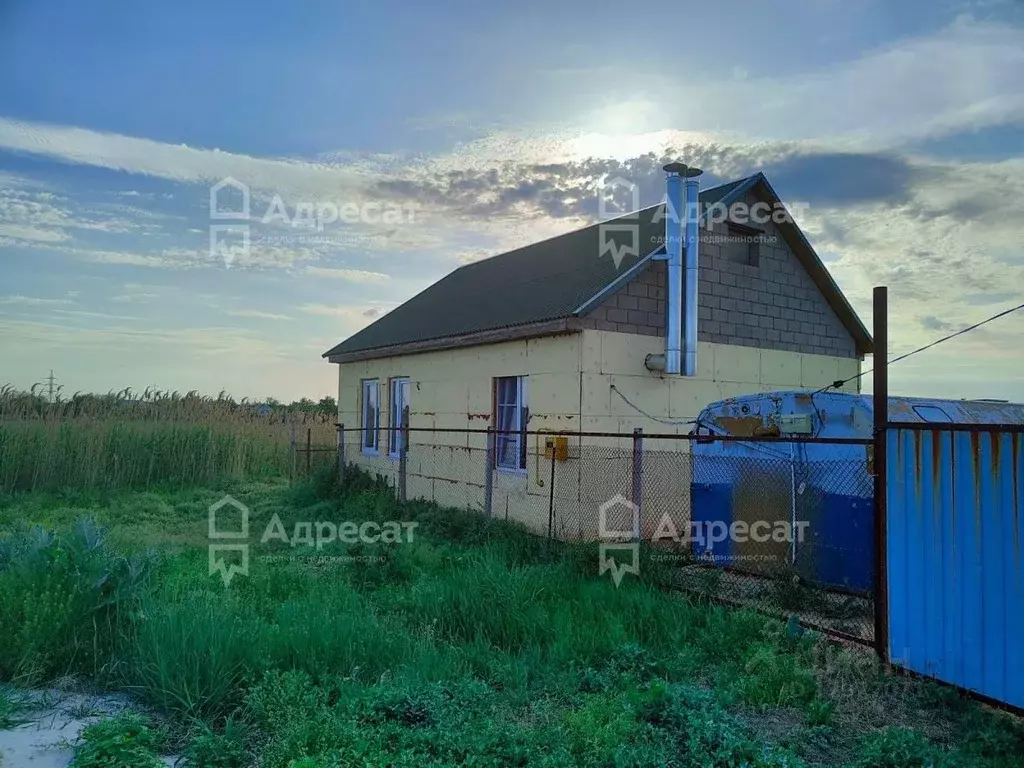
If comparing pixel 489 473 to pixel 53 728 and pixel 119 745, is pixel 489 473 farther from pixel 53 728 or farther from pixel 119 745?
pixel 119 745

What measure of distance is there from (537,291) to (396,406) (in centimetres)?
479

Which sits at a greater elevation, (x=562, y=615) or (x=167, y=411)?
(x=167, y=411)

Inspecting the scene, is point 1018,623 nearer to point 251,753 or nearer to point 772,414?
point 772,414

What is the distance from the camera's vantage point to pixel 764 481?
8188mm

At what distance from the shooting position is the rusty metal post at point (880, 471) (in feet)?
17.9

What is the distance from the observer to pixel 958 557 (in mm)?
5027

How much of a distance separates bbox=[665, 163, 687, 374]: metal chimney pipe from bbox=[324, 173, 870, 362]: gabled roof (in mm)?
384

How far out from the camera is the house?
416 inches

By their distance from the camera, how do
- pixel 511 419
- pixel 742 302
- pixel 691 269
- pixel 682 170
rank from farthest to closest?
pixel 742 302, pixel 511 419, pixel 682 170, pixel 691 269

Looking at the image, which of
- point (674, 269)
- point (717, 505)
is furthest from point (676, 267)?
point (717, 505)

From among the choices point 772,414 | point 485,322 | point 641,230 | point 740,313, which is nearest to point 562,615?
point 772,414

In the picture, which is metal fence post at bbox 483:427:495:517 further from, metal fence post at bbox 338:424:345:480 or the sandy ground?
the sandy ground

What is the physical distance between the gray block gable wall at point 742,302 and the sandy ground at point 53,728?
24.3ft

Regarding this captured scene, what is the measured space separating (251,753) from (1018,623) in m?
4.85
